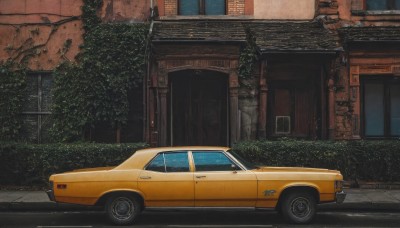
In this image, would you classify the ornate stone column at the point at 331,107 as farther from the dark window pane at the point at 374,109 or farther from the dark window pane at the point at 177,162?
the dark window pane at the point at 177,162

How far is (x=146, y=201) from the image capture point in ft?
29.0

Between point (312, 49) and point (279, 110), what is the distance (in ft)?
7.89

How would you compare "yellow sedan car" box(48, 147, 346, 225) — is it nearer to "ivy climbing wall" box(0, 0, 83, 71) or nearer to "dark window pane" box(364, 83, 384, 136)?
"dark window pane" box(364, 83, 384, 136)

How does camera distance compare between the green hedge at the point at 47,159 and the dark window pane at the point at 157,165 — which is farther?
the green hedge at the point at 47,159

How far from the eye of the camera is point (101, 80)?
14.5 meters

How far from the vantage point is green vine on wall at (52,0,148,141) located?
14.4 m

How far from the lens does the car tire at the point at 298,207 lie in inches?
351

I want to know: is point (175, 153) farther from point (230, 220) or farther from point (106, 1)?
point (106, 1)

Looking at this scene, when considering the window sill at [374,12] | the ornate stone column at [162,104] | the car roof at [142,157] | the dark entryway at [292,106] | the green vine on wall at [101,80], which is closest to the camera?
the car roof at [142,157]

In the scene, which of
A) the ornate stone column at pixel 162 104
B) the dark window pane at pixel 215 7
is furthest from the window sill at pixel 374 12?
the ornate stone column at pixel 162 104

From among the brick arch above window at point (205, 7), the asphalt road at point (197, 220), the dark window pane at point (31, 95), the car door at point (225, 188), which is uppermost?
the brick arch above window at point (205, 7)

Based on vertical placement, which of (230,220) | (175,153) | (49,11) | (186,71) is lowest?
(230,220)

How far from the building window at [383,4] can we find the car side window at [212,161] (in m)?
8.59

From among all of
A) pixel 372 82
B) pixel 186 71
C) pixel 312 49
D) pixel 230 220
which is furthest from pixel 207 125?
pixel 230 220
